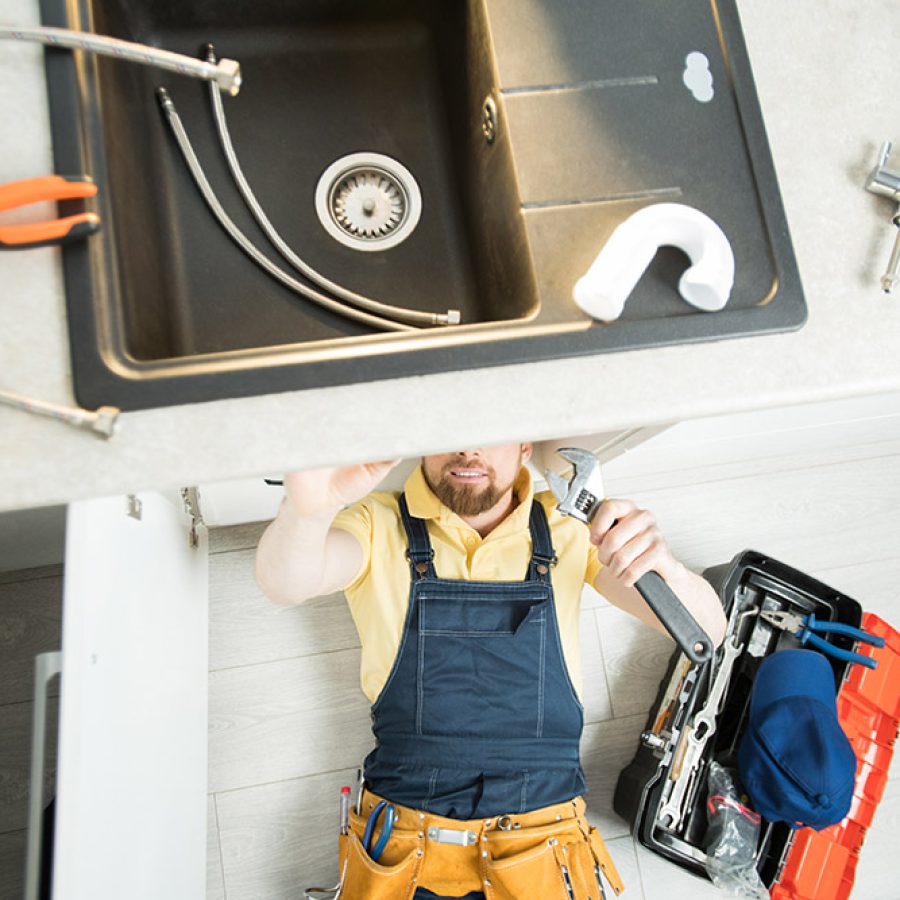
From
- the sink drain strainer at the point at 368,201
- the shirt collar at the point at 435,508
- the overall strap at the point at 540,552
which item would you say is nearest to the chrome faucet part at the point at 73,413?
the sink drain strainer at the point at 368,201

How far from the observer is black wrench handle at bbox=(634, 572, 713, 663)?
3.00ft

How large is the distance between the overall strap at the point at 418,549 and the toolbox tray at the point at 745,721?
533mm

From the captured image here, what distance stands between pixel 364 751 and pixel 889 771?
42.4 inches

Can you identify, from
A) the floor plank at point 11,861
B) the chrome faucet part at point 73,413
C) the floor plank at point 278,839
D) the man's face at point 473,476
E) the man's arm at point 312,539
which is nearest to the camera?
the chrome faucet part at point 73,413

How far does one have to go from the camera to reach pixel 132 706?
2.95 feet

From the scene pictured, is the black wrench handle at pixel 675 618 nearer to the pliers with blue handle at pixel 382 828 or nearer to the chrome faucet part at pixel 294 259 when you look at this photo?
the chrome faucet part at pixel 294 259

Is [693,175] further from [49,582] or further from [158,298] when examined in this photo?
[49,582]

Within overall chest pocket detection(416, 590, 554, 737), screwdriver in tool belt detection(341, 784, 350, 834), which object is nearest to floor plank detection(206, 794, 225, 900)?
screwdriver in tool belt detection(341, 784, 350, 834)

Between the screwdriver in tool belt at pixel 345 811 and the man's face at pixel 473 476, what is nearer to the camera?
the man's face at pixel 473 476

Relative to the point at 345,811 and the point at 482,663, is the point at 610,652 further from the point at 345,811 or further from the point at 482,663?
the point at 345,811

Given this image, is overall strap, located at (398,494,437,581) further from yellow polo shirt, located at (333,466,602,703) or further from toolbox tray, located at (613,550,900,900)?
toolbox tray, located at (613,550,900,900)

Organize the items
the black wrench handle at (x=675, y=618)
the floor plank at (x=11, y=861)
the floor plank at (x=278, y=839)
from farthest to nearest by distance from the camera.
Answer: the floor plank at (x=278, y=839)
the floor plank at (x=11, y=861)
the black wrench handle at (x=675, y=618)

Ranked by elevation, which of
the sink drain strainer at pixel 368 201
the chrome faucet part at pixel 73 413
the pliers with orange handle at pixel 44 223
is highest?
the sink drain strainer at pixel 368 201

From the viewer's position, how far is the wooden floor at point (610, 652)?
4.52ft
